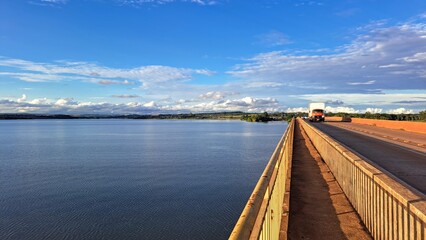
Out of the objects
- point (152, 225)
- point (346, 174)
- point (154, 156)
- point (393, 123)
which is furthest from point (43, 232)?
point (393, 123)

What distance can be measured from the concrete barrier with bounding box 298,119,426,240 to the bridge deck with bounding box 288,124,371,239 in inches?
10.0

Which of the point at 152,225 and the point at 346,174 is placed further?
the point at 152,225

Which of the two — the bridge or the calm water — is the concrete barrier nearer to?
the bridge

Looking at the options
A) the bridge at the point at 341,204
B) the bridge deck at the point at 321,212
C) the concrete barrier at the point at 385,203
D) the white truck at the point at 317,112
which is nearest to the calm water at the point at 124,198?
the bridge deck at the point at 321,212

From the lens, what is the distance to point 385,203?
542 centimetres

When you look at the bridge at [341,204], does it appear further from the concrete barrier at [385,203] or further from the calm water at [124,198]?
the calm water at [124,198]

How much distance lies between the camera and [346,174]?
29.8ft

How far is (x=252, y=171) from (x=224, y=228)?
14863 mm

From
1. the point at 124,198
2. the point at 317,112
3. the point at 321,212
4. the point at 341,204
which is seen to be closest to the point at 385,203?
the point at 321,212

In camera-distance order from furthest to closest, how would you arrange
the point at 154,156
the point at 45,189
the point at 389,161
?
the point at 154,156, the point at 45,189, the point at 389,161

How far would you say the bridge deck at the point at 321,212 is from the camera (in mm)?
6926

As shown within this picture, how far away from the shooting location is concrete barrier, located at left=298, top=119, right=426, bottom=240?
13.6ft

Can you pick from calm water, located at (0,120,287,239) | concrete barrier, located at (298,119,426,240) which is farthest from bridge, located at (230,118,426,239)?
calm water, located at (0,120,287,239)

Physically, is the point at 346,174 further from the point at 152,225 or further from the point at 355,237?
the point at 152,225
